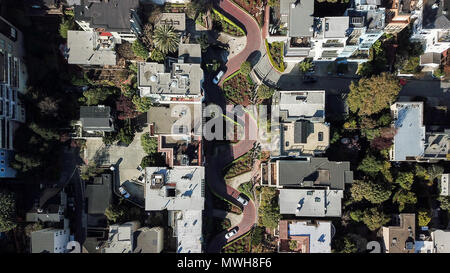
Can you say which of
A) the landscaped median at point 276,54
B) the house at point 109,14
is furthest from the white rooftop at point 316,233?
the house at point 109,14

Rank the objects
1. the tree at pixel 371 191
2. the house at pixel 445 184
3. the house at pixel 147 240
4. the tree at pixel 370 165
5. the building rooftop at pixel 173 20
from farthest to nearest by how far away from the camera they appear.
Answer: the house at pixel 445 184, the building rooftop at pixel 173 20, the tree at pixel 370 165, the house at pixel 147 240, the tree at pixel 371 191

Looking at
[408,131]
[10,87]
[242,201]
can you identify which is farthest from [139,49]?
[408,131]

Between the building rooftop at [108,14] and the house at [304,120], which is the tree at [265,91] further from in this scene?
the building rooftop at [108,14]

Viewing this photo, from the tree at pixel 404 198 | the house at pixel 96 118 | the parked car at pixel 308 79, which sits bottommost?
the tree at pixel 404 198

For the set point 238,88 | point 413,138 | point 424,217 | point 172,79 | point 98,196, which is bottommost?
point 424,217

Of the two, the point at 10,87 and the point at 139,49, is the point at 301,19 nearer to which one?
the point at 139,49

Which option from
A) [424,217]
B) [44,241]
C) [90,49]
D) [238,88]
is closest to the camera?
[44,241]
